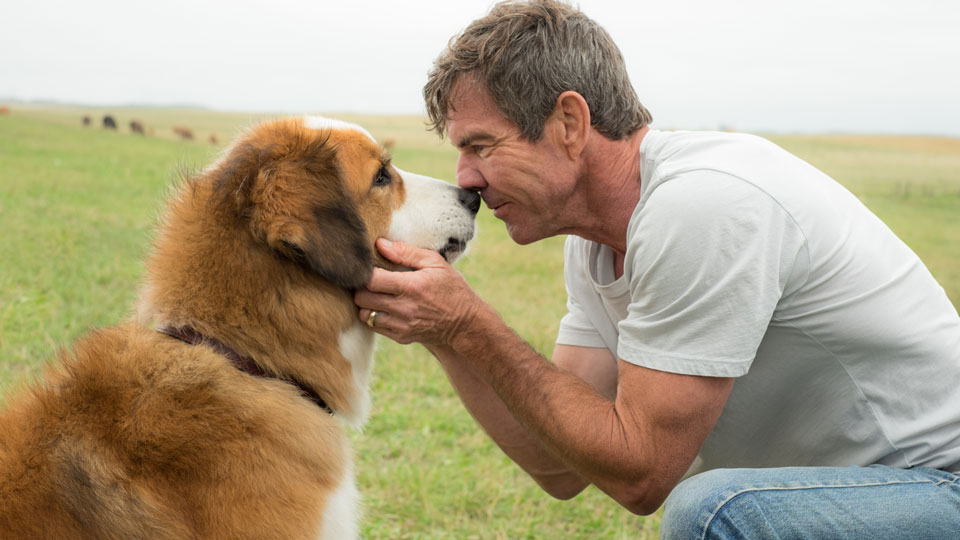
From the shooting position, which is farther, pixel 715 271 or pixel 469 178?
pixel 469 178

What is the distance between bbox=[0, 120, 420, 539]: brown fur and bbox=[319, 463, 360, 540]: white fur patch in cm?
4

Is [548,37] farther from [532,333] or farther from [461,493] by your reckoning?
[532,333]

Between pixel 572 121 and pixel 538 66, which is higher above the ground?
pixel 538 66

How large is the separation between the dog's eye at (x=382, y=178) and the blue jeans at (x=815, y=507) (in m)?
1.31

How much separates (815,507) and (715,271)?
2.32 feet

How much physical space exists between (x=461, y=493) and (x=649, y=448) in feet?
5.99

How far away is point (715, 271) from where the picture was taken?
7.58 ft

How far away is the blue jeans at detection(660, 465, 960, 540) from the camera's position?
2.23 meters

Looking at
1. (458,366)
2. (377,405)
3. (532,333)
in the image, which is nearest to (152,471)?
(458,366)

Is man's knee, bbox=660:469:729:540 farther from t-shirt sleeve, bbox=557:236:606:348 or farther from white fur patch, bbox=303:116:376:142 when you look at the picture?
white fur patch, bbox=303:116:376:142

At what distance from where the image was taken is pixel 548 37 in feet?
9.13

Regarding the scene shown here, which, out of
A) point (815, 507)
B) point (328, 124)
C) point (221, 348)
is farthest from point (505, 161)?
point (815, 507)

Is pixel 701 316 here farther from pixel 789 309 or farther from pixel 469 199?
pixel 469 199

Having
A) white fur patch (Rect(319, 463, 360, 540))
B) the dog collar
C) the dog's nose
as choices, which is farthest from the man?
white fur patch (Rect(319, 463, 360, 540))
